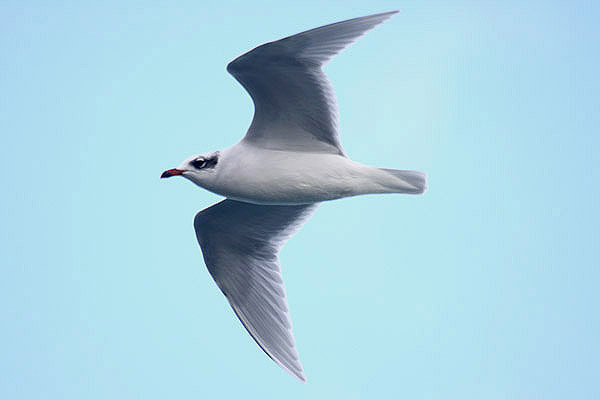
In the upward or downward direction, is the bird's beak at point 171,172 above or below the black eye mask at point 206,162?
below

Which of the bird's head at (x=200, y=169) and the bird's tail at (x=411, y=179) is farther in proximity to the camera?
the bird's head at (x=200, y=169)

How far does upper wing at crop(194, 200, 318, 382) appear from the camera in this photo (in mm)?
7438

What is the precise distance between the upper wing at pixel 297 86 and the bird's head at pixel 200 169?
386 millimetres

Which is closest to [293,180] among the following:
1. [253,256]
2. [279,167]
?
[279,167]

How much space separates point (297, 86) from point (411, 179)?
1.26 meters

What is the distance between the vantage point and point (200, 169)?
6824 mm

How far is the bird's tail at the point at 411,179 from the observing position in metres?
6.57

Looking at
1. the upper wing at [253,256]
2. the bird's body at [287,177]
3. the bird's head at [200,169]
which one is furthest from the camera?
the upper wing at [253,256]

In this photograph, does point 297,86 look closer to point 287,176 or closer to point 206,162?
point 287,176

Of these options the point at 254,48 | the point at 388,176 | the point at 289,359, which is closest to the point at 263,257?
the point at 289,359

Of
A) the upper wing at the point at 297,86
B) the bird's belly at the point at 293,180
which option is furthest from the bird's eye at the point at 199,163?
the upper wing at the point at 297,86

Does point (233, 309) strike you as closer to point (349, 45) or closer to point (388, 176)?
point (388, 176)

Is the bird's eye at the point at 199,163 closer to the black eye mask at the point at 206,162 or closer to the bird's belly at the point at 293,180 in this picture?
the black eye mask at the point at 206,162

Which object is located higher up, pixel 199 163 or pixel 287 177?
pixel 199 163
